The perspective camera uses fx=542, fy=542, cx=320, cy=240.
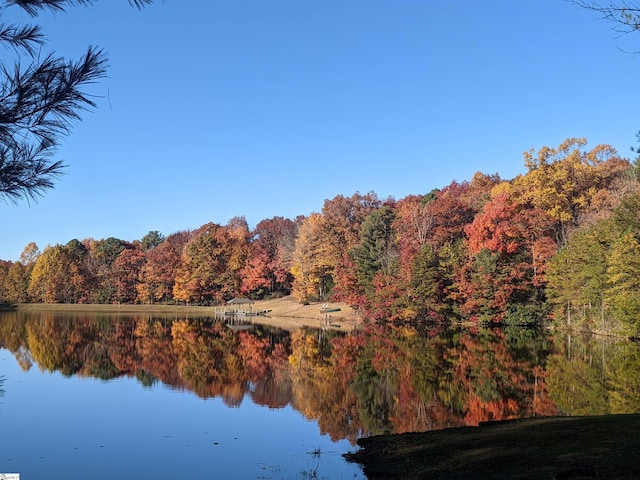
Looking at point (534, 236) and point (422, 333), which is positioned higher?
point (534, 236)

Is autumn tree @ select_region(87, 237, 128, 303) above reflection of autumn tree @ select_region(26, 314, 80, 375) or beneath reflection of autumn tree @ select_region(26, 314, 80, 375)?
above

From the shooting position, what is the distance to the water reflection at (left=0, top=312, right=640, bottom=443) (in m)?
15.3

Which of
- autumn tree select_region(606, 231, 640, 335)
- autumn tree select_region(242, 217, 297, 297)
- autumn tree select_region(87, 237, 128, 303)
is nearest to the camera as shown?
autumn tree select_region(606, 231, 640, 335)

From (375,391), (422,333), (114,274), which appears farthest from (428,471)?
(114,274)

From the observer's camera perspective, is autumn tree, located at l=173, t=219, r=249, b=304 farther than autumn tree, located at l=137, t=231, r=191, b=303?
No

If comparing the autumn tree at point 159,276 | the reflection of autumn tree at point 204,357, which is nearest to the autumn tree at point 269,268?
the autumn tree at point 159,276

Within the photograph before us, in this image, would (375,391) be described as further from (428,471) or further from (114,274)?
(114,274)

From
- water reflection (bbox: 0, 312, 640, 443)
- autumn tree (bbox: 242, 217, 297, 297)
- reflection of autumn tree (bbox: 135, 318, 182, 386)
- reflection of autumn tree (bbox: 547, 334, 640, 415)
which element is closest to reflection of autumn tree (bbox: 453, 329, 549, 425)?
water reflection (bbox: 0, 312, 640, 443)

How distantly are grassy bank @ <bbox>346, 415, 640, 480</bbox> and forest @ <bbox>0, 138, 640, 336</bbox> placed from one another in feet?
67.0

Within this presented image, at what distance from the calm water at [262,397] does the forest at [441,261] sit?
658 cm

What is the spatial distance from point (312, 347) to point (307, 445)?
66.7 ft

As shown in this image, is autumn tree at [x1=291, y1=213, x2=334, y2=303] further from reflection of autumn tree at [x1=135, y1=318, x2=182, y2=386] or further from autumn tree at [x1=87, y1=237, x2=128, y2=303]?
autumn tree at [x1=87, y1=237, x2=128, y2=303]

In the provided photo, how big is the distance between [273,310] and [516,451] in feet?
204

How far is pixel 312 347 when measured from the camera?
32.3 meters
